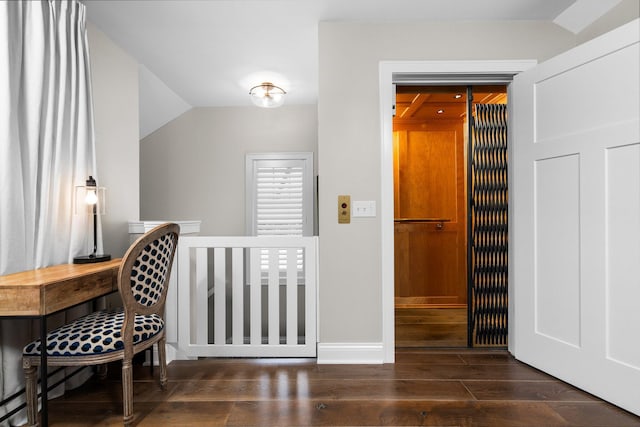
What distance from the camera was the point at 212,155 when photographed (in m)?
4.51

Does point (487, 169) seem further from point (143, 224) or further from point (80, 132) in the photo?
point (80, 132)

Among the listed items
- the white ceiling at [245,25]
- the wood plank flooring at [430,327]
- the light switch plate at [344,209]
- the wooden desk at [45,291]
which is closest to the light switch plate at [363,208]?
the light switch plate at [344,209]

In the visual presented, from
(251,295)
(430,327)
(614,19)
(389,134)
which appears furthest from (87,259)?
(614,19)

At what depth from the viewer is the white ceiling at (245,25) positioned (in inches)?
92.0

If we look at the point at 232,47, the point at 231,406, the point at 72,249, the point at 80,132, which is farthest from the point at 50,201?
the point at 232,47

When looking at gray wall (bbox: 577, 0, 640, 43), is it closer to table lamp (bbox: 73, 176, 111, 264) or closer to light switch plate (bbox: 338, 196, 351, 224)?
light switch plate (bbox: 338, 196, 351, 224)

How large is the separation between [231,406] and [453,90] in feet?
9.39

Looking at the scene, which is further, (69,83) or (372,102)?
(372,102)

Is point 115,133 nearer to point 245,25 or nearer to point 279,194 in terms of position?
point 245,25

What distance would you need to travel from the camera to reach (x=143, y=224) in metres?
2.60

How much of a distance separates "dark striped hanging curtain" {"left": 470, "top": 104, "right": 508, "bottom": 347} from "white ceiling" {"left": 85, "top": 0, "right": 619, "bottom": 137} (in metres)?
0.77

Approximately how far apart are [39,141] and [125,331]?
117cm

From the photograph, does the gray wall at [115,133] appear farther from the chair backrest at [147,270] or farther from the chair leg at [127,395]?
the chair leg at [127,395]

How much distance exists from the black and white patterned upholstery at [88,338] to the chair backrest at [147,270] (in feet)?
0.41
